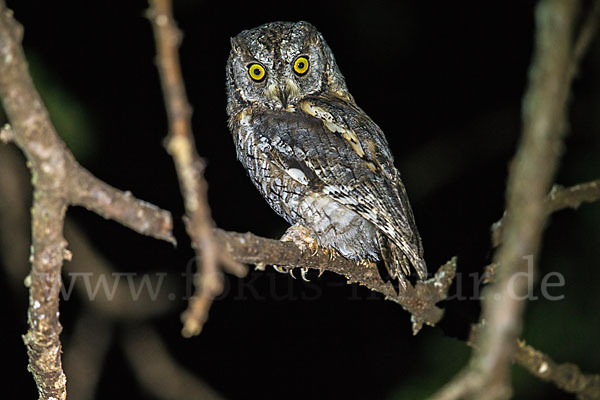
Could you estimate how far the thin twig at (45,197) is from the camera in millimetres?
1209

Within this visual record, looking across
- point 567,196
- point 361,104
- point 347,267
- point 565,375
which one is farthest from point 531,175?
point 361,104

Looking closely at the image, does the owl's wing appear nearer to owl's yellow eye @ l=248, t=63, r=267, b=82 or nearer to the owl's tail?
the owl's tail

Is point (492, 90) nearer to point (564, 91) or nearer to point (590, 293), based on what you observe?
point (590, 293)

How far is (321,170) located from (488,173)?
102 inches

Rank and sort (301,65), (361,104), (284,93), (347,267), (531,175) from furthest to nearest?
(361,104) < (301,65) < (284,93) < (347,267) < (531,175)

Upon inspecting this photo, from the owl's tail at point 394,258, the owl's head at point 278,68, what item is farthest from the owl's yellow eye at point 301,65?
the owl's tail at point 394,258

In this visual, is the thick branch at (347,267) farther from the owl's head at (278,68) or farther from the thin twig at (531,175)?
the owl's head at (278,68)

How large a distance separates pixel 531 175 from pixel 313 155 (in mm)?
1974

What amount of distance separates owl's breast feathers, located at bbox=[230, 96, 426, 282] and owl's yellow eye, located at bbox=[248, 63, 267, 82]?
0.22 meters

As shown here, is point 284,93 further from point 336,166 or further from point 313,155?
point 336,166

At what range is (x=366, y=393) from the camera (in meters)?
4.63

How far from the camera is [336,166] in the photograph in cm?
277

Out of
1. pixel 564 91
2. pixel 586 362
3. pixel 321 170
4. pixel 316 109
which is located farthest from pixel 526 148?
pixel 586 362

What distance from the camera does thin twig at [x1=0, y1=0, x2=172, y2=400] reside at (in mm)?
1209
